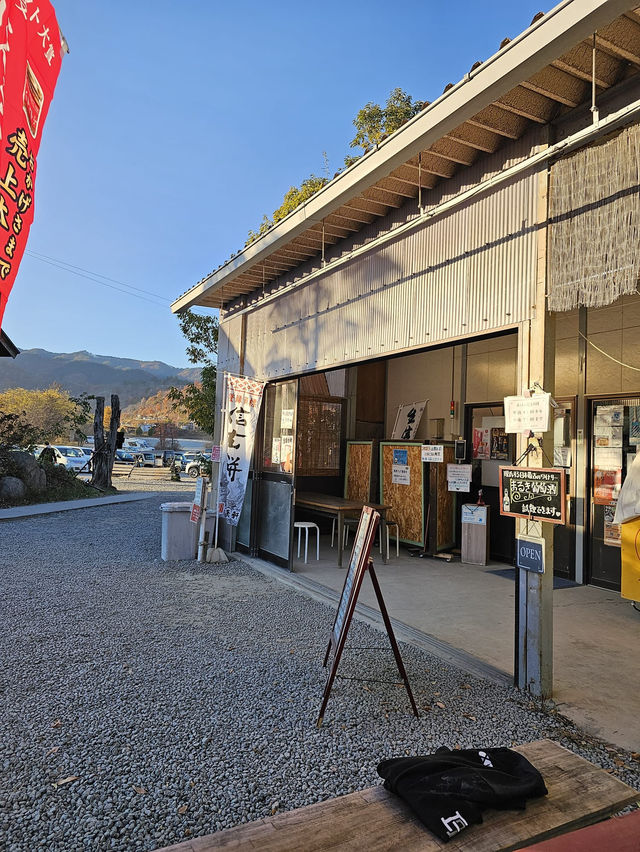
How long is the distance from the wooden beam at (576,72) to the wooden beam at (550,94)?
13cm

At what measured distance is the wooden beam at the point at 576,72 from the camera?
311 centimetres

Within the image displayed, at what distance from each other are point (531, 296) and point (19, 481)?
13906 mm

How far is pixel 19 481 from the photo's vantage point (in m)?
14.0

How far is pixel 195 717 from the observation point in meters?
3.01

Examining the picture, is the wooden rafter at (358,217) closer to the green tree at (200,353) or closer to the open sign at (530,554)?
the open sign at (530,554)

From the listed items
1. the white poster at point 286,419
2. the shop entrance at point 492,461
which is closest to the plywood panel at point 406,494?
the shop entrance at point 492,461

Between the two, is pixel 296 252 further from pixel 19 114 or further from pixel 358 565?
pixel 358 565

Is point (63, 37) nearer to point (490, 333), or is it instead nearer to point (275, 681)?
point (490, 333)

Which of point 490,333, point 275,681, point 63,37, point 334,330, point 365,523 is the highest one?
point 63,37

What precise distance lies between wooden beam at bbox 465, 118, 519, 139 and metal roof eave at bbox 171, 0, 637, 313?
0.28m

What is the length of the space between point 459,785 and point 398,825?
22 cm

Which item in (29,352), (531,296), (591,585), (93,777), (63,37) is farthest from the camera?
(29,352)

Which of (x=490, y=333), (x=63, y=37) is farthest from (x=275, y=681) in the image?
(x=63, y=37)

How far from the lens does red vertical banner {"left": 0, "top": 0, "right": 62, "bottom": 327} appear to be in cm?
230
